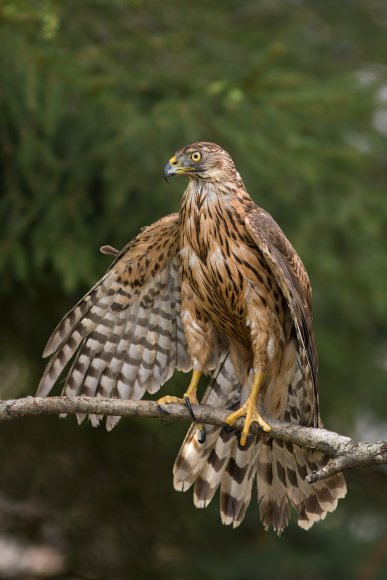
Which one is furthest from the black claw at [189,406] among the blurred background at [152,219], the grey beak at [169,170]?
the blurred background at [152,219]

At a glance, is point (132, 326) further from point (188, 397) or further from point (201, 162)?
point (201, 162)

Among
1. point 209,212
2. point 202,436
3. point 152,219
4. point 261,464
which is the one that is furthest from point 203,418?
point 152,219

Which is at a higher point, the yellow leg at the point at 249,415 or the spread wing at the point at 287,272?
the spread wing at the point at 287,272

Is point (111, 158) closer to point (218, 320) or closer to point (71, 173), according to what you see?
point (71, 173)

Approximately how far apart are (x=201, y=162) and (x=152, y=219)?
1.61 metres

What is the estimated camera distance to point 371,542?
8.41 metres

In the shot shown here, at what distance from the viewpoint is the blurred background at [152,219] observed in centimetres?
672

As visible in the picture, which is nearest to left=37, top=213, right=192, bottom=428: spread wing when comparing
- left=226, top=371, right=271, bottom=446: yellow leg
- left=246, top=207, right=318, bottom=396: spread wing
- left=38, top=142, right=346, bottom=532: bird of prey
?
left=38, top=142, right=346, bottom=532: bird of prey

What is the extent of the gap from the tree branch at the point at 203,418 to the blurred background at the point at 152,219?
208 centimetres

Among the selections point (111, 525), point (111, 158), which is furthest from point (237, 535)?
point (111, 158)

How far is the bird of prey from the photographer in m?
5.27

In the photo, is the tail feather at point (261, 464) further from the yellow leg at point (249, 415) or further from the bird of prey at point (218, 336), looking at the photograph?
the yellow leg at point (249, 415)

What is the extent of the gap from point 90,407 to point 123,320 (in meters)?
1.39

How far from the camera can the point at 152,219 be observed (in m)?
6.97
